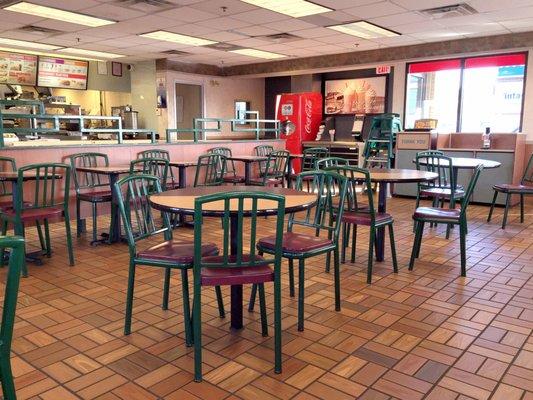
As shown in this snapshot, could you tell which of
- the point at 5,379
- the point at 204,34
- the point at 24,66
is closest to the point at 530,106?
the point at 204,34

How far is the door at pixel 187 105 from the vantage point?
11656 millimetres

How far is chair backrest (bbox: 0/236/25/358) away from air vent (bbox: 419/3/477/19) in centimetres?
602

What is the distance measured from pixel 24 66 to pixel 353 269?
8.31 m

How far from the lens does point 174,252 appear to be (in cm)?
263

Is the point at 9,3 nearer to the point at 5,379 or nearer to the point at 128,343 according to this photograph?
the point at 128,343

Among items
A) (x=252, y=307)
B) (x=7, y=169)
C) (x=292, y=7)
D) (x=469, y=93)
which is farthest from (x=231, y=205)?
(x=469, y=93)

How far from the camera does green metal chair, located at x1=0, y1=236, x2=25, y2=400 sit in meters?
1.36

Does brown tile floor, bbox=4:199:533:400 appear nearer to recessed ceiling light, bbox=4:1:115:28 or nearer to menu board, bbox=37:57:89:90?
recessed ceiling light, bbox=4:1:115:28

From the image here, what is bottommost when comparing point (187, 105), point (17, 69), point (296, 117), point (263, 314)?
point (263, 314)

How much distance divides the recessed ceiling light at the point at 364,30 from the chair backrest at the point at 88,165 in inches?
155

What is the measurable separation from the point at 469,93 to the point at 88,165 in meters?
6.88

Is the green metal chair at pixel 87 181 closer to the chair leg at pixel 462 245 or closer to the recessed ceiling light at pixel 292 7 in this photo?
the recessed ceiling light at pixel 292 7

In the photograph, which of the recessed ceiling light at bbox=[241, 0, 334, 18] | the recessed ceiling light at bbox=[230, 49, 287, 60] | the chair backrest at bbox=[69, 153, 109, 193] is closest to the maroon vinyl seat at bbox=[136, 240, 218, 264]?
the chair backrest at bbox=[69, 153, 109, 193]

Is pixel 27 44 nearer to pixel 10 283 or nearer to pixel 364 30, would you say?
pixel 364 30
